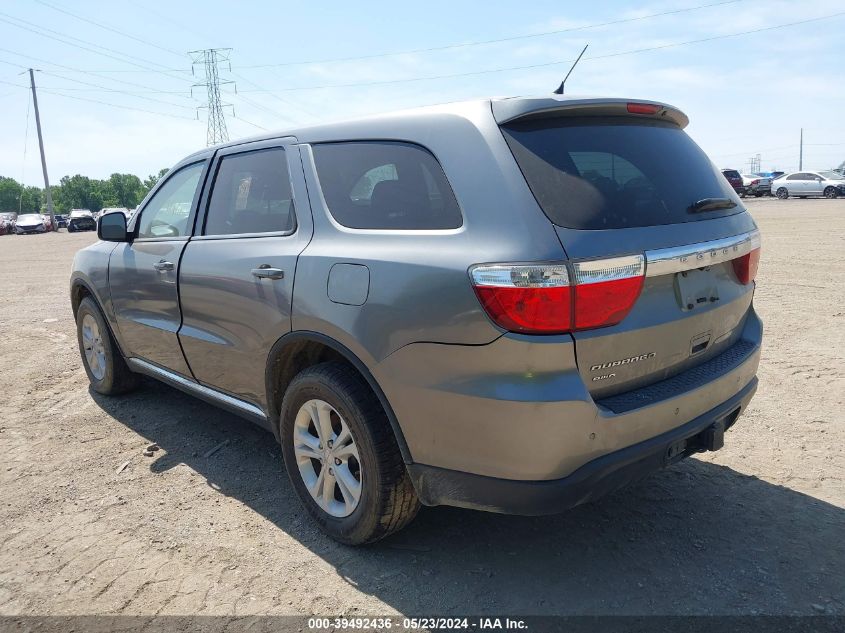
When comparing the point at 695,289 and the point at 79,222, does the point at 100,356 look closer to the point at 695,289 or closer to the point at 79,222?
the point at 695,289

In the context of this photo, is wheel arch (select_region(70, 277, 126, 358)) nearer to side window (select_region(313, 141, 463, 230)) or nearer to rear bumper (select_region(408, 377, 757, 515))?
side window (select_region(313, 141, 463, 230))

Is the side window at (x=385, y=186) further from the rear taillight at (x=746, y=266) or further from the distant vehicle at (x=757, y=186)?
the distant vehicle at (x=757, y=186)

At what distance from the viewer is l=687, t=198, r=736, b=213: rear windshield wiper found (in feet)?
8.94

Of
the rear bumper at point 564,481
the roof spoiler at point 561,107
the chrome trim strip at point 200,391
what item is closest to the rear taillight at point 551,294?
the rear bumper at point 564,481

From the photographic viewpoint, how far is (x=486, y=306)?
88.7 inches

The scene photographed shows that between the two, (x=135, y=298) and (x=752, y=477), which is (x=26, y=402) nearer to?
(x=135, y=298)

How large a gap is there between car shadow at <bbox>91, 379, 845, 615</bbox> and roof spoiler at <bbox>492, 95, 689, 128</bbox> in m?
1.82

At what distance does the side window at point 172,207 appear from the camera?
4.10 meters

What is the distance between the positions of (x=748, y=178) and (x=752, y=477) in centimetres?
4232

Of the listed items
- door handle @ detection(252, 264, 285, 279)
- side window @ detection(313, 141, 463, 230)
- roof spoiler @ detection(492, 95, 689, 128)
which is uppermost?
roof spoiler @ detection(492, 95, 689, 128)

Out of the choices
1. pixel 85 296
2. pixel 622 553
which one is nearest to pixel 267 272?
pixel 622 553

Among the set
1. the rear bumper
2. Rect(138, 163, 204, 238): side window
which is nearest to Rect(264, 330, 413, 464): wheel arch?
the rear bumper

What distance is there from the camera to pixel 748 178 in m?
40.6

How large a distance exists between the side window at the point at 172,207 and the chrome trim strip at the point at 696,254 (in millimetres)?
2743
